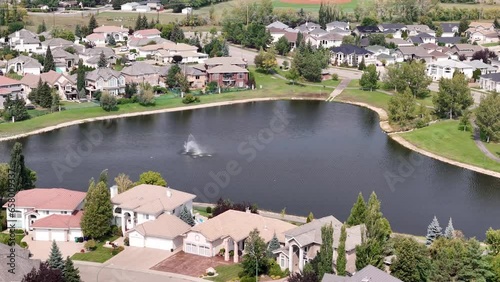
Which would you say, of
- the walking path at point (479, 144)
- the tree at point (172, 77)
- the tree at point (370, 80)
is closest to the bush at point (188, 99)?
the tree at point (172, 77)

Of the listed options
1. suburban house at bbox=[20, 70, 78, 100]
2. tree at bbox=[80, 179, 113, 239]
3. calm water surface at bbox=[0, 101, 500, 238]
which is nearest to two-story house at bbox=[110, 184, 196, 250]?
tree at bbox=[80, 179, 113, 239]

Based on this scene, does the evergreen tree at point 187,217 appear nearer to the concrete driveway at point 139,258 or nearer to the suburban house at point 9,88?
the concrete driveway at point 139,258

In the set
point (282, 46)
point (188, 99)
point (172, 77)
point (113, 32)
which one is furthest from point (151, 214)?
point (113, 32)

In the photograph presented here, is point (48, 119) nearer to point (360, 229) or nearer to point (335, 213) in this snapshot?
point (335, 213)

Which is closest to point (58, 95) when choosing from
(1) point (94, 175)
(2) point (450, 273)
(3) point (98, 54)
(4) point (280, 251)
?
(3) point (98, 54)

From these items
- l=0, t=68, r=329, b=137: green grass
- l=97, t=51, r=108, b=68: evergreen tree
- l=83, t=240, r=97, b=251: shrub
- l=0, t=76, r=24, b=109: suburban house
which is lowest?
l=83, t=240, r=97, b=251: shrub

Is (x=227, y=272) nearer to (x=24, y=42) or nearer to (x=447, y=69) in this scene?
(x=447, y=69)

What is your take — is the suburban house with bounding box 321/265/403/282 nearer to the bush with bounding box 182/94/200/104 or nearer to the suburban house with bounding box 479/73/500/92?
the bush with bounding box 182/94/200/104
